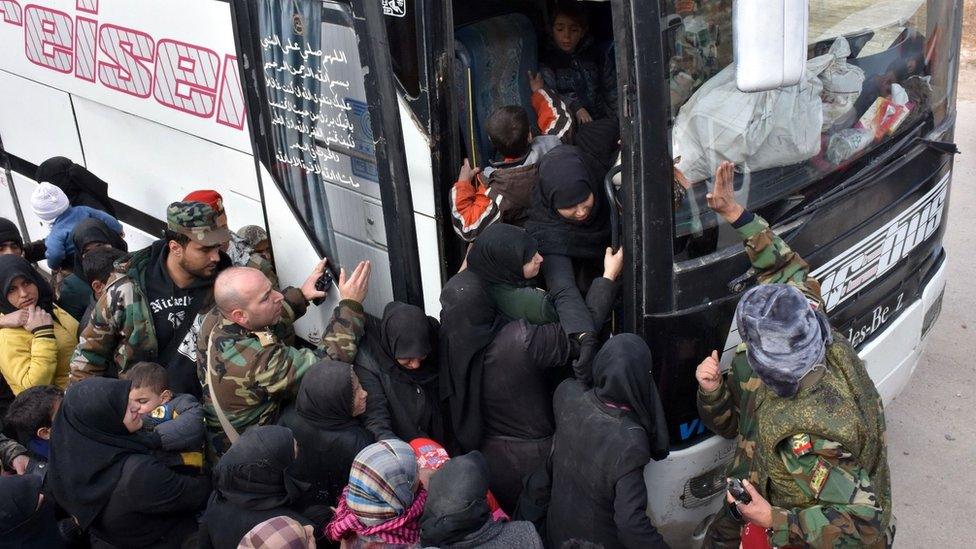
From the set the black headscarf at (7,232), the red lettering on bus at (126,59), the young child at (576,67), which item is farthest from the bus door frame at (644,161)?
the black headscarf at (7,232)

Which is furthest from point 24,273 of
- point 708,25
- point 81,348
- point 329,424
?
point 708,25

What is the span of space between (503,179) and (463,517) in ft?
5.15

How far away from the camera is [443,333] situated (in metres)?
3.54

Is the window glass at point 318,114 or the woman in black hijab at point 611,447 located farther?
the window glass at point 318,114

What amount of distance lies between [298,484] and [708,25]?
2.12 metres

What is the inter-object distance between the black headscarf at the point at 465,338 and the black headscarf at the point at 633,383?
0.53m

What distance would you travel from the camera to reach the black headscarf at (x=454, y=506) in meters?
2.78

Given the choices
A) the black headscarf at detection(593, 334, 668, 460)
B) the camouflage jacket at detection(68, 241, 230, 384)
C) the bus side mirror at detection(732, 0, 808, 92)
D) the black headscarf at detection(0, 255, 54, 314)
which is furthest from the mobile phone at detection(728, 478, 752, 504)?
the black headscarf at detection(0, 255, 54, 314)

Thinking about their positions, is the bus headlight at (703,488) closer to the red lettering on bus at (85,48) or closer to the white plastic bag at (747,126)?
the white plastic bag at (747,126)

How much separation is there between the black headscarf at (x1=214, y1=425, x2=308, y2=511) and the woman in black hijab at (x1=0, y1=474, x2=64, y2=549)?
0.70 metres

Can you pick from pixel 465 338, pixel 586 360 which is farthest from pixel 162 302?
pixel 586 360

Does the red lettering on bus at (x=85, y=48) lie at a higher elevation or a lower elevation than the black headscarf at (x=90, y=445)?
higher

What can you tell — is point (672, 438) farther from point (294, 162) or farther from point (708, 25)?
point (294, 162)

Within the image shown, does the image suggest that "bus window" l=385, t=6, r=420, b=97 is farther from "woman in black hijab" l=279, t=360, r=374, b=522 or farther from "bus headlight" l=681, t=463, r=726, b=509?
"bus headlight" l=681, t=463, r=726, b=509
